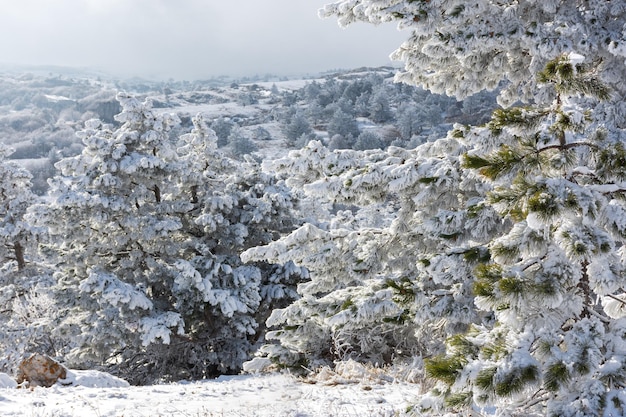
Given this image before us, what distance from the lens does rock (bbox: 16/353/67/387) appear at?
7965mm

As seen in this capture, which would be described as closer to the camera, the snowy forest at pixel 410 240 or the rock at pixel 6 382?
the snowy forest at pixel 410 240

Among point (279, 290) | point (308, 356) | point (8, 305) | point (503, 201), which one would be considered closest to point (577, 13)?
point (503, 201)

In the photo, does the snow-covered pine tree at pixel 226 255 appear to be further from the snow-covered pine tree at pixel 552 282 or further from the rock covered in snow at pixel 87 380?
the snow-covered pine tree at pixel 552 282

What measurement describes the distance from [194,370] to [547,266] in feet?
43.3

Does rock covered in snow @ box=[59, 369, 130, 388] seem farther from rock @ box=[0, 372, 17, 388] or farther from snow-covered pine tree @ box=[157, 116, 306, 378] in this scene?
snow-covered pine tree @ box=[157, 116, 306, 378]

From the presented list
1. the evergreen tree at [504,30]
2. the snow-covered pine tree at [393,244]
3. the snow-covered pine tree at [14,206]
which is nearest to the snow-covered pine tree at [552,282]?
the snow-covered pine tree at [393,244]

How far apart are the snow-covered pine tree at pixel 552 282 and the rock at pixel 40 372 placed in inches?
288

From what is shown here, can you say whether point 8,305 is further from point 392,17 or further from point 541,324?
point 541,324

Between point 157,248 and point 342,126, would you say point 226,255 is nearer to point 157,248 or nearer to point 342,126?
point 157,248

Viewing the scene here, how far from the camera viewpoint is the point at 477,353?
9.46ft

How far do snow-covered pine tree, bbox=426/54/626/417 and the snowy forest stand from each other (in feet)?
0.04

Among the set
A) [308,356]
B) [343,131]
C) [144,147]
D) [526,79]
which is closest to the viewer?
[526,79]

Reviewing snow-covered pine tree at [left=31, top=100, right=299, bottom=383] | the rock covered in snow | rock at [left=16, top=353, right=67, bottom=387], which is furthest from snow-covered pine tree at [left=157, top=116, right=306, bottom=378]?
rock at [left=16, top=353, right=67, bottom=387]

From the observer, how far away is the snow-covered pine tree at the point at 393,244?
17.4ft
